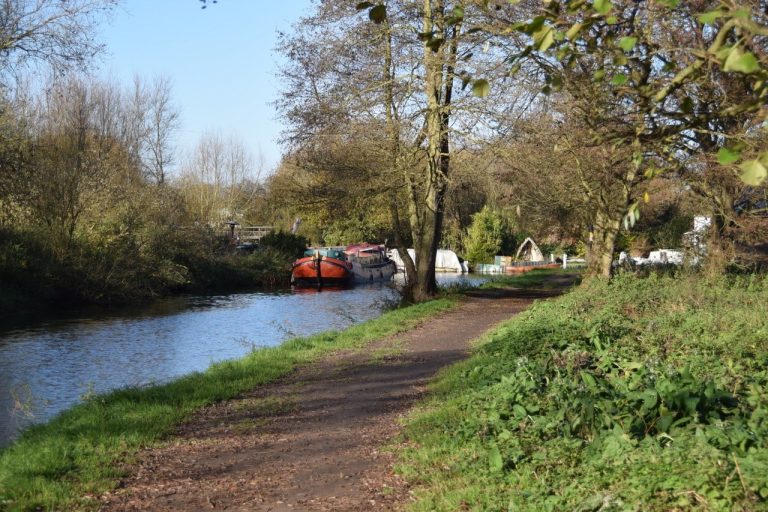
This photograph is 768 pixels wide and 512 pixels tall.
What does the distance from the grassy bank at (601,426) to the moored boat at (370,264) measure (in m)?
38.5

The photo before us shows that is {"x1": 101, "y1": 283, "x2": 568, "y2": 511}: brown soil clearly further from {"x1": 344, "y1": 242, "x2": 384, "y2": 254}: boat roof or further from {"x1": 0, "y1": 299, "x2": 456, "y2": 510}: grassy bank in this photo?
{"x1": 344, "y1": 242, "x2": 384, "y2": 254}: boat roof

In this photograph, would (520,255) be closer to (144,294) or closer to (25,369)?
(144,294)

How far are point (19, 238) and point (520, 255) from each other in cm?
3753

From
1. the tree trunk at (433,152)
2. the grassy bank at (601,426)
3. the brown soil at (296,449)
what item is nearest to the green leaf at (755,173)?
the grassy bank at (601,426)

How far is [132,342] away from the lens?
68.6 ft

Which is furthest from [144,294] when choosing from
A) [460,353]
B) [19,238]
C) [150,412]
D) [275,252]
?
[150,412]

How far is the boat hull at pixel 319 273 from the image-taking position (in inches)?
1811

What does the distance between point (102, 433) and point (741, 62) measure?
24.1 ft

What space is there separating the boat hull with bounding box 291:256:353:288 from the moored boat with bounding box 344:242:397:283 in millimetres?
2151

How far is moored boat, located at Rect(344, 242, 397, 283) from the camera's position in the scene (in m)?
49.6

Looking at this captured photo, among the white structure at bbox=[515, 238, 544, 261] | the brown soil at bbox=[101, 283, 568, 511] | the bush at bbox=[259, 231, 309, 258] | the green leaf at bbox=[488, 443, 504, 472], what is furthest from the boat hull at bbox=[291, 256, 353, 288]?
the green leaf at bbox=[488, 443, 504, 472]

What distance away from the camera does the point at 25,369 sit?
54.1 ft

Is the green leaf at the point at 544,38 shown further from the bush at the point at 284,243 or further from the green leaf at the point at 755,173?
the bush at the point at 284,243

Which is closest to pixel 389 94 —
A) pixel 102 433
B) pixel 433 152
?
pixel 433 152
